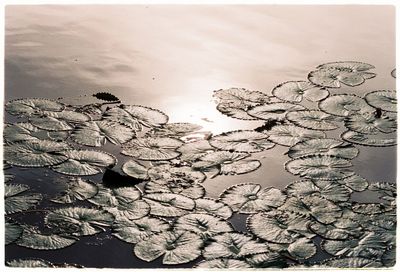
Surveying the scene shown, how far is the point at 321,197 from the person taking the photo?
3.35m

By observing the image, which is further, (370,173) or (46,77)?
(46,77)

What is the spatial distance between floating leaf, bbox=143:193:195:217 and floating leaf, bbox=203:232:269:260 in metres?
0.28

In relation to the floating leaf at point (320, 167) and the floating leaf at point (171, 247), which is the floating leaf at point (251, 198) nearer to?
the floating leaf at point (320, 167)

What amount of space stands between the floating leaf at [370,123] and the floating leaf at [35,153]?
1.79m

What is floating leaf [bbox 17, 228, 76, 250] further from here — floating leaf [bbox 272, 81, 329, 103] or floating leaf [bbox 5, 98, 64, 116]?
floating leaf [bbox 272, 81, 329, 103]

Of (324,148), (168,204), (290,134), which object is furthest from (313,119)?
(168,204)

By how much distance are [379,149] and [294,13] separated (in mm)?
2182

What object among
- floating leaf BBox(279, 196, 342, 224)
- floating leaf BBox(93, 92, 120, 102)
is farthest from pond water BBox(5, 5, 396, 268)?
floating leaf BBox(279, 196, 342, 224)

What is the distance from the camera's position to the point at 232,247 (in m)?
2.94

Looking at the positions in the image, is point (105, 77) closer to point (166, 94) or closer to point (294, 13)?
point (166, 94)

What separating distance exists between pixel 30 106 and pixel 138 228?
4.85 ft

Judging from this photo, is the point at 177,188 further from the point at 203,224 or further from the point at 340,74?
the point at 340,74

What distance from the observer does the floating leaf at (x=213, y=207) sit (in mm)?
3180

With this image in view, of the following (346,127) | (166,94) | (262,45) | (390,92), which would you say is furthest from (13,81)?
(390,92)
